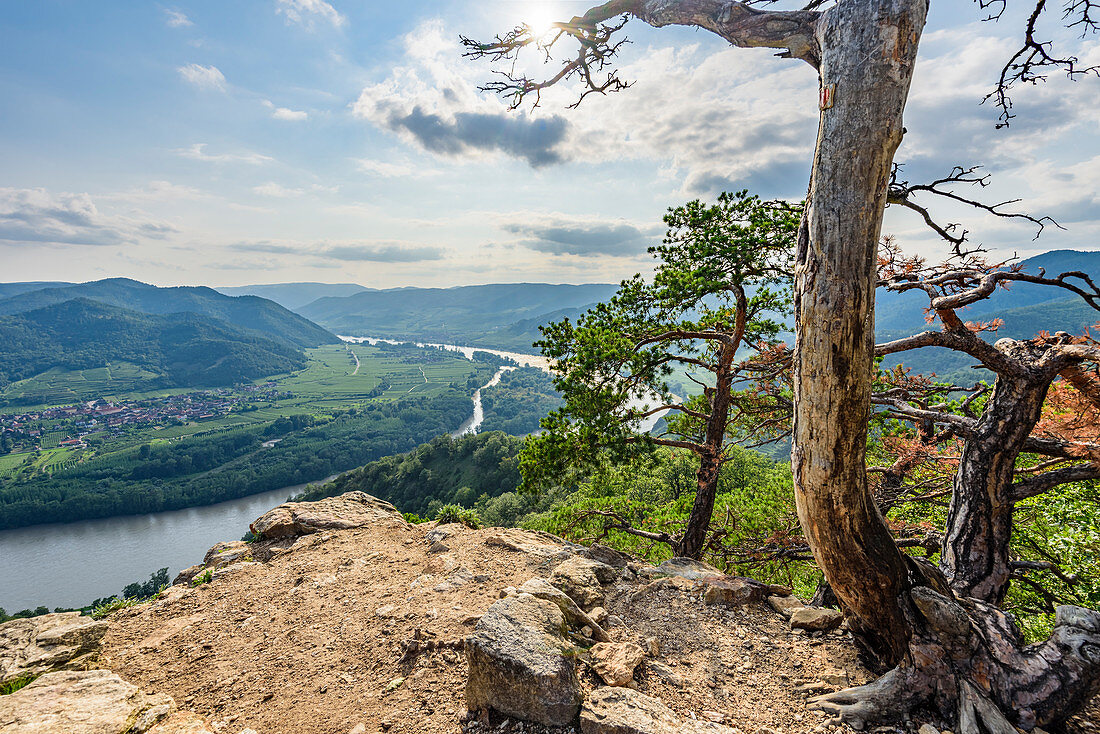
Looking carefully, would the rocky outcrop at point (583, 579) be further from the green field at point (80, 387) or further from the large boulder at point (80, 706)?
the green field at point (80, 387)

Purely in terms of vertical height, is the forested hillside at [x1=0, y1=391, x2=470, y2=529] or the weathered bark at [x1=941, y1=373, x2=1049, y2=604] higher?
the weathered bark at [x1=941, y1=373, x2=1049, y2=604]

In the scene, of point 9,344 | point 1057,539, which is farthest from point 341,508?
point 9,344

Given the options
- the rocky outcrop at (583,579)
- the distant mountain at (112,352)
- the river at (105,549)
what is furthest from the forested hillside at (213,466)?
the distant mountain at (112,352)

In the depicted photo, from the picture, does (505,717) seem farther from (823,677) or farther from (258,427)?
(258,427)

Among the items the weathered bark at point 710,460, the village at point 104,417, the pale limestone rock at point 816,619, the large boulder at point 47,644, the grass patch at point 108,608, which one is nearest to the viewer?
the large boulder at point 47,644

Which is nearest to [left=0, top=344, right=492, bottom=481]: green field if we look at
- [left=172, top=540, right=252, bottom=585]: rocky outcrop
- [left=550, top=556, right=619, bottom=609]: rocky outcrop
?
[left=172, top=540, right=252, bottom=585]: rocky outcrop

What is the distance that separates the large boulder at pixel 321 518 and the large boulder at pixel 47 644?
2.83 metres

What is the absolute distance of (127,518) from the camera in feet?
234

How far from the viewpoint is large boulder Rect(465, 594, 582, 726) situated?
11.7 feet

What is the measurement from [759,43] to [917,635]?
5.01m

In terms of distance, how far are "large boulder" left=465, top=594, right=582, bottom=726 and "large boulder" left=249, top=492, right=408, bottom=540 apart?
18.9 ft

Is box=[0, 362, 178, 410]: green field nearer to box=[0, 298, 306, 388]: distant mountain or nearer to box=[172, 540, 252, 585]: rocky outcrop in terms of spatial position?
box=[0, 298, 306, 388]: distant mountain

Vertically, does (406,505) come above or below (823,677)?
below

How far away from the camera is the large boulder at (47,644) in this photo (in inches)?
183
